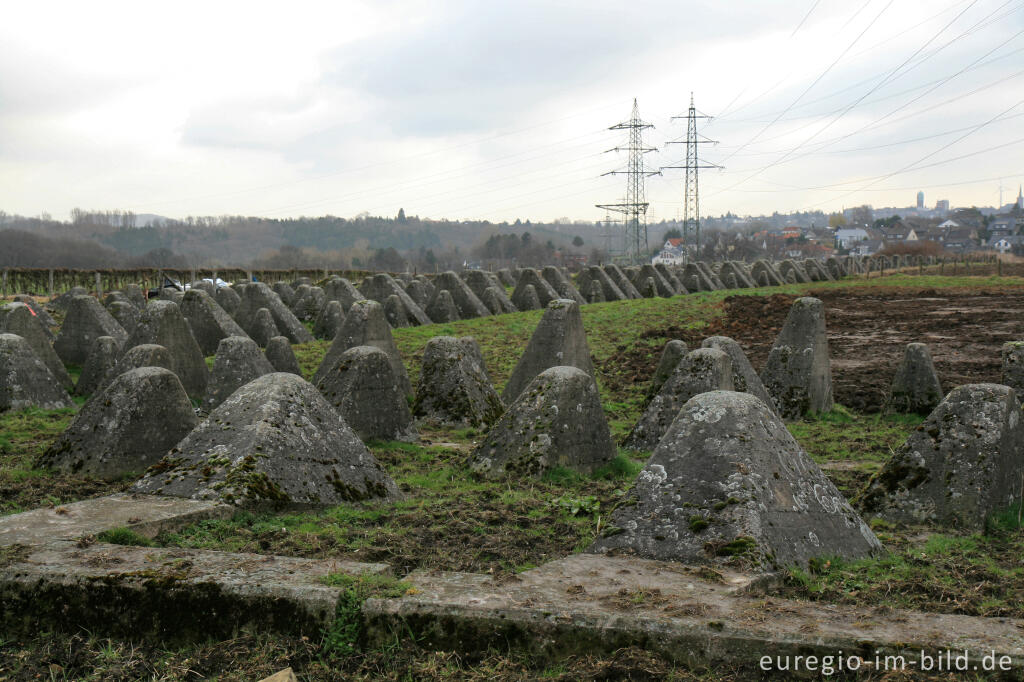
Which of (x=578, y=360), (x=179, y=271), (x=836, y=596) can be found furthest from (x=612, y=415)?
(x=179, y=271)

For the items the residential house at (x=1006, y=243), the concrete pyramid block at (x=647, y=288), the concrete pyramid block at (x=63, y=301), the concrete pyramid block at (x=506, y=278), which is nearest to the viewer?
the concrete pyramid block at (x=63, y=301)

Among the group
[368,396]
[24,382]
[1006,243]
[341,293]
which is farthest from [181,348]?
[1006,243]

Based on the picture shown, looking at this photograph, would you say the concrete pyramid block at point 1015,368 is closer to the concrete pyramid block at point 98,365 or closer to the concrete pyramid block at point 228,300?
the concrete pyramid block at point 98,365

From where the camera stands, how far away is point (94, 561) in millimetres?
5020

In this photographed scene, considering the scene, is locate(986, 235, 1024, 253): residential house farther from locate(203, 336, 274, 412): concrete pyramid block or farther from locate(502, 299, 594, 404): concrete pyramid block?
locate(203, 336, 274, 412): concrete pyramid block

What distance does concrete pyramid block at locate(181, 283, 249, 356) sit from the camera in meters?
19.4

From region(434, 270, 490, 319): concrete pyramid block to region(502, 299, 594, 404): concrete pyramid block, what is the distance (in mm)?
14777

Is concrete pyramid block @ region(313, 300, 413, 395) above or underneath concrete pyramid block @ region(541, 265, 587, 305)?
underneath

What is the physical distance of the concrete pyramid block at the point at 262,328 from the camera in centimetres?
2017

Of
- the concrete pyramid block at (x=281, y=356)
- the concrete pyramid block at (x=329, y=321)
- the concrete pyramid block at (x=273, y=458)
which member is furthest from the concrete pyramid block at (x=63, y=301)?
the concrete pyramid block at (x=273, y=458)

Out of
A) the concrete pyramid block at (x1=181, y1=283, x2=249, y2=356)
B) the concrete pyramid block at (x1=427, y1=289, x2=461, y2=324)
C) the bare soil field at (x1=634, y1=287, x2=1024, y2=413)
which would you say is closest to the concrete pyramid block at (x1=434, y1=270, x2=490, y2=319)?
the concrete pyramid block at (x1=427, y1=289, x2=461, y2=324)

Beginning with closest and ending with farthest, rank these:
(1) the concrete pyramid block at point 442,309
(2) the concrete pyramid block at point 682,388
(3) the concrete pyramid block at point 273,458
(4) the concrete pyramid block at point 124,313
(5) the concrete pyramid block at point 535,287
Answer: (3) the concrete pyramid block at point 273,458 → (2) the concrete pyramid block at point 682,388 → (4) the concrete pyramid block at point 124,313 → (1) the concrete pyramid block at point 442,309 → (5) the concrete pyramid block at point 535,287

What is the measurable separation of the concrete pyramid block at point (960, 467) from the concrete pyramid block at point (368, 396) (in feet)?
20.0

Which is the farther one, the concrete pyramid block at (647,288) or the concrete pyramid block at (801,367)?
the concrete pyramid block at (647,288)
